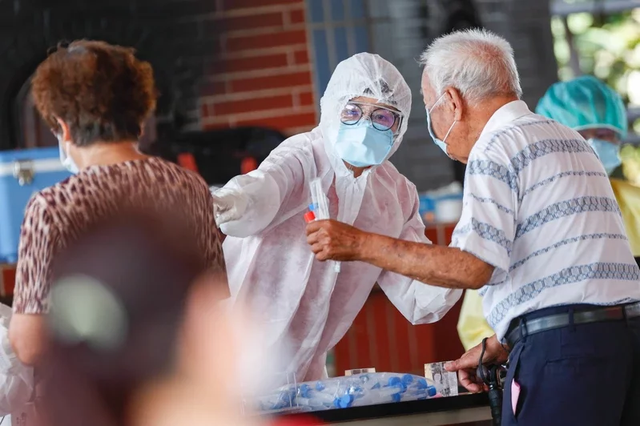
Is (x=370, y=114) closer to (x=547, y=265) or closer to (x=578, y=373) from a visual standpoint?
(x=547, y=265)

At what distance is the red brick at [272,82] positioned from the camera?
4258 millimetres

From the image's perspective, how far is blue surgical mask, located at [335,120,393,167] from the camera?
2.38m

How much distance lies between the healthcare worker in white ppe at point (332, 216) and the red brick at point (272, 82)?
67.7 inches

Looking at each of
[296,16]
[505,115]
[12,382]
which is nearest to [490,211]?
[505,115]

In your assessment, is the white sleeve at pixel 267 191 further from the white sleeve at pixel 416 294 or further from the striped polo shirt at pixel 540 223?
the striped polo shirt at pixel 540 223

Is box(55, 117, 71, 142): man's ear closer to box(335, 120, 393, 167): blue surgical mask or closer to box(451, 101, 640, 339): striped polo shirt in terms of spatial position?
box(451, 101, 640, 339): striped polo shirt

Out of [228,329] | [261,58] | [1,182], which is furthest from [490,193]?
[261,58]

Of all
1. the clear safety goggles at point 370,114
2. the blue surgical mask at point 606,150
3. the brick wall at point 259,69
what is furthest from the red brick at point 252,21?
the clear safety goggles at point 370,114

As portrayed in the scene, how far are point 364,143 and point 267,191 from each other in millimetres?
233

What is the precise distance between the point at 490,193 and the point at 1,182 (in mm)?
2165

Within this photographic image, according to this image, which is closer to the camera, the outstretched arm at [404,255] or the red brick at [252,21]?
the outstretched arm at [404,255]

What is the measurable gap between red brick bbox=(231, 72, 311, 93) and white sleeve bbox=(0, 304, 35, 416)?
230 centimetres

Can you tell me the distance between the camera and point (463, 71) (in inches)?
80.1

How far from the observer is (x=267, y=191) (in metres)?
2.33
